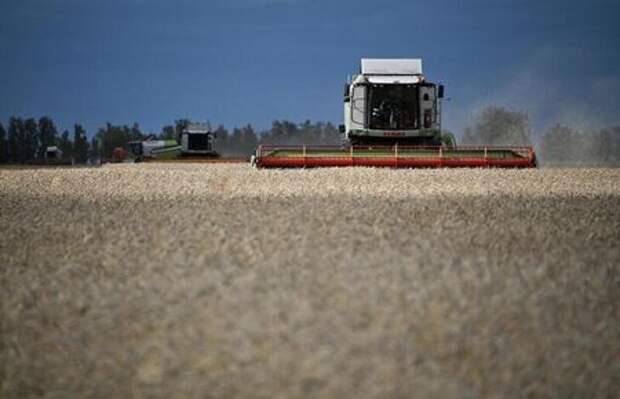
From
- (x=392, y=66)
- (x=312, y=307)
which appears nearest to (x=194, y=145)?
(x=392, y=66)

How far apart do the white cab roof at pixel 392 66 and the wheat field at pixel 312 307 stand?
42.9ft

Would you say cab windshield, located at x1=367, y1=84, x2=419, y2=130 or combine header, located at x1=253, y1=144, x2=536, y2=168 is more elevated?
cab windshield, located at x1=367, y1=84, x2=419, y2=130

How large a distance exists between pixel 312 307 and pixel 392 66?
17.4 metres

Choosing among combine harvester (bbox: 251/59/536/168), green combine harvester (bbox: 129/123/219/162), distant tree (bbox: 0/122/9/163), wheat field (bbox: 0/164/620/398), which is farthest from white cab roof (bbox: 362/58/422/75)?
distant tree (bbox: 0/122/9/163)

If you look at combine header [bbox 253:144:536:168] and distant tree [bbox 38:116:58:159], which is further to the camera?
distant tree [bbox 38:116:58:159]

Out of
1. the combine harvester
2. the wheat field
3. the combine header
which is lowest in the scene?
the wheat field

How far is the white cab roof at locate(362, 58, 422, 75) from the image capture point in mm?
20703

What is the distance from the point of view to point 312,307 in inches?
161

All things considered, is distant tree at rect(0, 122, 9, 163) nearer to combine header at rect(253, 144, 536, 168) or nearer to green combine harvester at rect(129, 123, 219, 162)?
green combine harvester at rect(129, 123, 219, 162)

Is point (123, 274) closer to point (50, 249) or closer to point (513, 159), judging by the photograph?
point (50, 249)

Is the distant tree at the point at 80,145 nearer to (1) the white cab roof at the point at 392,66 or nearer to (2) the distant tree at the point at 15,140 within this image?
(2) the distant tree at the point at 15,140

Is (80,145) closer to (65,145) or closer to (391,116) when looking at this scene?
(65,145)

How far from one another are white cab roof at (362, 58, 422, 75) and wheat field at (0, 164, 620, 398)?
514 inches

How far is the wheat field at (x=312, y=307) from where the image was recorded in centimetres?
342
